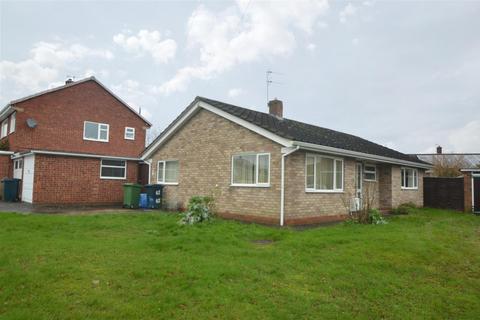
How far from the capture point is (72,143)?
22188 mm

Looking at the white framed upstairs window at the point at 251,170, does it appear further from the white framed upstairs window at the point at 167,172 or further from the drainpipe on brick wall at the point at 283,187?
the white framed upstairs window at the point at 167,172

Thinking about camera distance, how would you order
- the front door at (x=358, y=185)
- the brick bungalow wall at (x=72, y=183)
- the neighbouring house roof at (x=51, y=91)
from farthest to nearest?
the neighbouring house roof at (x=51, y=91) → the brick bungalow wall at (x=72, y=183) → the front door at (x=358, y=185)

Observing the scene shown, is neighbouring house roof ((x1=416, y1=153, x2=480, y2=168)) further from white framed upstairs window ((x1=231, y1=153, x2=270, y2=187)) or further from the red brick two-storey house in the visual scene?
the red brick two-storey house

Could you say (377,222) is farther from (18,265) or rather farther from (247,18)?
(18,265)

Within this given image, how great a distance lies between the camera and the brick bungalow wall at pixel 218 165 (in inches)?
451

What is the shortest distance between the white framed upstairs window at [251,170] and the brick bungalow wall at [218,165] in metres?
0.19

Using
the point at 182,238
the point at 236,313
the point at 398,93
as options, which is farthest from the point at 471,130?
the point at 236,313

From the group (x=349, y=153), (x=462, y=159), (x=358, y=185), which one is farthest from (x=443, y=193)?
(x=462, y=159)

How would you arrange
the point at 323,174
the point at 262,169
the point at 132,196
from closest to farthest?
the point at 262,169, the point at 323,174, the point at 132,196

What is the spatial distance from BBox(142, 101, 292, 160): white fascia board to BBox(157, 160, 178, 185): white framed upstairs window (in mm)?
1041

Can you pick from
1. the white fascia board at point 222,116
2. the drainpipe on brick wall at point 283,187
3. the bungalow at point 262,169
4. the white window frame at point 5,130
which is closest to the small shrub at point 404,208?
the bungalow at point 262,169

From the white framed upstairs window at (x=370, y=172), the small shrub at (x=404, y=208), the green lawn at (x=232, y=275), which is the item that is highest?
the white framed upstairs window at (x=370, y=172)

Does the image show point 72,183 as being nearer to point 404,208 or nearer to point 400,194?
point 404,208

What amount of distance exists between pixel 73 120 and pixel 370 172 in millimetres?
19020
